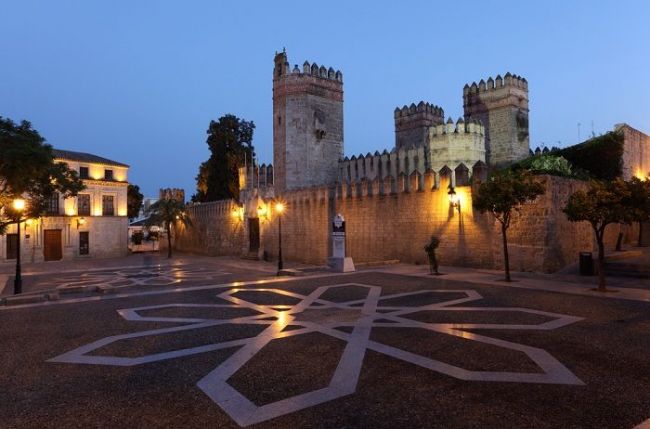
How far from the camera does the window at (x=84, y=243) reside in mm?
36750

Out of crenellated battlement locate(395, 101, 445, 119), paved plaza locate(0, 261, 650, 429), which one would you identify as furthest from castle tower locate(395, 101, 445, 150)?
paved plaza locate(0, 261, 650, 429)

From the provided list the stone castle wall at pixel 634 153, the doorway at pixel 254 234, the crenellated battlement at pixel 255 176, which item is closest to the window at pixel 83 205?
the crenellated battlement at pixel 255 176

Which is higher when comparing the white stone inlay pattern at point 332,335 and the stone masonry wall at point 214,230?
the stone masonry wall at point 214,230

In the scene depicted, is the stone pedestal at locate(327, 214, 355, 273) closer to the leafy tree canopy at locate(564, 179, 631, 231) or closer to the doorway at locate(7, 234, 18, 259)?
the leafy tree canopy at locate(564, 179, 631, 231)

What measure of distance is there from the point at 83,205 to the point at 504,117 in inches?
1547

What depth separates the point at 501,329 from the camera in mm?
8031

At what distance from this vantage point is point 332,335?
7.86 metres

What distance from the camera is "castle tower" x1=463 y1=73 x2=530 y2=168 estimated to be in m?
39.5

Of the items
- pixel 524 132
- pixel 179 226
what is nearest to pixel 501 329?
pixel 524 132

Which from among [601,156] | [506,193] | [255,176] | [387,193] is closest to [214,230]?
[255,176]

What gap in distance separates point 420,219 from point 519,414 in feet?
53.6

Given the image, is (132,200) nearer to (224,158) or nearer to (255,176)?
(224,158)

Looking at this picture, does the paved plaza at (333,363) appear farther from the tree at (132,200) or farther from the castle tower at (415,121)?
the tree at (132,200)

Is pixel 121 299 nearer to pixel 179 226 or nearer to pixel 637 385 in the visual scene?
pixel 637 385
